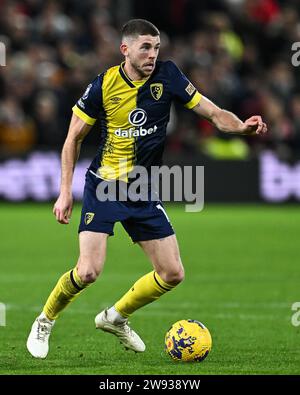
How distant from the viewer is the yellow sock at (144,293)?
786 cm

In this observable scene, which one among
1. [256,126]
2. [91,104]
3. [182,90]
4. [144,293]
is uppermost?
[182,90]

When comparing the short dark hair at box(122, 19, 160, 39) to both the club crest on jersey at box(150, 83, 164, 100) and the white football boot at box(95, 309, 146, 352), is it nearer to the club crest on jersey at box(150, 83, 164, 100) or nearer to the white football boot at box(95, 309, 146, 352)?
the club crest on jersey at box(150, 83, 164, 100)

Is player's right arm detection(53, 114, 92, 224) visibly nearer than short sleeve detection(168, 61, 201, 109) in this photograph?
Yes

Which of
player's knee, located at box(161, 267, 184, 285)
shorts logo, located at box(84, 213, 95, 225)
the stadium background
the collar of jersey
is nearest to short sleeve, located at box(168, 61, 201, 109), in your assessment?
the collar of jersey

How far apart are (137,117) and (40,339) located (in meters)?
1.66

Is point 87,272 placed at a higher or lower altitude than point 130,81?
lower

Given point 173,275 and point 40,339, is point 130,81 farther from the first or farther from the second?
point 40,339

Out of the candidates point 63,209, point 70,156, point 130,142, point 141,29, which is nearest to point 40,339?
point 63,209

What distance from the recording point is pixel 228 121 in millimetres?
7723

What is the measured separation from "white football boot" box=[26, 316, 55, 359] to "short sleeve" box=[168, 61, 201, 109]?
1.80 meters

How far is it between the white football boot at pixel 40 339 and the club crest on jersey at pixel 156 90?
1717mm

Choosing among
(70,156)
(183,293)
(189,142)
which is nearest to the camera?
(70,156)

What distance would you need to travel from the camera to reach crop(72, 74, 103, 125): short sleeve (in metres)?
7.69

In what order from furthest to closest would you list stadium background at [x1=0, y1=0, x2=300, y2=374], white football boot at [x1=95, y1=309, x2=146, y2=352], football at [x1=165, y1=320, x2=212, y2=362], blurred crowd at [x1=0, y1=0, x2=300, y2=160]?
blurred crowd at [x1=0, y1=0, x2=300, y2=160] < stadium background at [x1=0, y1=0, x2=300, y2=374] < white football boot at [x1=95, y1=309, x2=146, y2=352] < football at [x1=165, y1=320, x2=212, y2=362]
